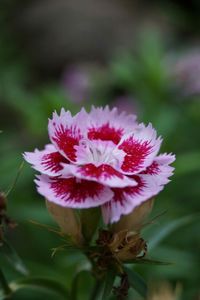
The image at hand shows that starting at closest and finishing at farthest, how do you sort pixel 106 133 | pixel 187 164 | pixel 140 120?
pixel 106 133
pixel 187 164
pixel 140 120

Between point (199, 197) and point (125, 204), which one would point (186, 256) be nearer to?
point (199, 197)

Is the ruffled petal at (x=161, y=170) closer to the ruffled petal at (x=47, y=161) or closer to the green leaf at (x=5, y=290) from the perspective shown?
the ruffled petal at (x=47, y=161)

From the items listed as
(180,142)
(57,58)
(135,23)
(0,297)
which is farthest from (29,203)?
(135,23)

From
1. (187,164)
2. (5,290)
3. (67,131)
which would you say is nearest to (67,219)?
(67,131)

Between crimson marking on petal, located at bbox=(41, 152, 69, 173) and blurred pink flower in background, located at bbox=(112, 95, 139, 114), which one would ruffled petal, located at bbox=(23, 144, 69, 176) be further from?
blurred pink flower in background, located at bbox=(112, 95, 139, 114)

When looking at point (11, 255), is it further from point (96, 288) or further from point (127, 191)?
point (127, 191)

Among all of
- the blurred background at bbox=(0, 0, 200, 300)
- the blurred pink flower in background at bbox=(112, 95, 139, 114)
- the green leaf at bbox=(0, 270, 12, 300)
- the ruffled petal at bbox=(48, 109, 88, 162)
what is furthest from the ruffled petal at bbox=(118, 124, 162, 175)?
the blurred pink flower in background at bbox=(112, 95, 139, 114)
